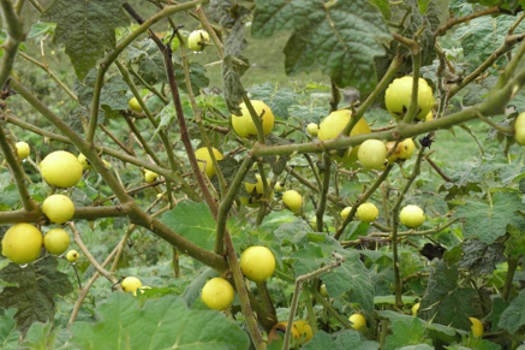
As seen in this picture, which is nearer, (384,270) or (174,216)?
(174,216)

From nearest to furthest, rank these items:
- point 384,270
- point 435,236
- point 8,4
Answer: point 8,4 → point 384,270 → point 435,236

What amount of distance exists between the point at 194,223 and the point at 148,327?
39 centimetres

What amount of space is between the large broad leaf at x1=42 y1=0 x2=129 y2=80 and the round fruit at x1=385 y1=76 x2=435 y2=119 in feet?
1.68

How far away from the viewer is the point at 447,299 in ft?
5.17

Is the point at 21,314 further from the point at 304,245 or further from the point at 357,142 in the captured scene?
the point at 357,142

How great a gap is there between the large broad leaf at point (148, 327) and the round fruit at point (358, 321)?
851mm

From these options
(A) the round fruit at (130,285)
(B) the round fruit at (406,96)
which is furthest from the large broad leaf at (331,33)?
(A) the round fruit at (130,285)

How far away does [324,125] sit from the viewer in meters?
1.12

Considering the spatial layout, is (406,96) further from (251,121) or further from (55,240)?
(55,240)

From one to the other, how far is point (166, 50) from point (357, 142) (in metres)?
0.51

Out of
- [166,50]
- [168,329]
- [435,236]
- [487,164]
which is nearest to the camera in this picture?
[168,329]

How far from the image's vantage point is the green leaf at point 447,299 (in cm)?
156

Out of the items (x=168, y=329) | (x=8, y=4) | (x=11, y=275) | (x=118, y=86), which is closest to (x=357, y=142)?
(x=168, y=329)

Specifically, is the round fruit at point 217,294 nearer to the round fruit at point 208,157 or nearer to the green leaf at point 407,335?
the green leaf at point 407,335
